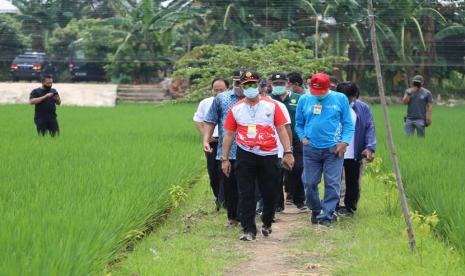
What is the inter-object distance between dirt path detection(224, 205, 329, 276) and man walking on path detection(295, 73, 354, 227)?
15.1 inches

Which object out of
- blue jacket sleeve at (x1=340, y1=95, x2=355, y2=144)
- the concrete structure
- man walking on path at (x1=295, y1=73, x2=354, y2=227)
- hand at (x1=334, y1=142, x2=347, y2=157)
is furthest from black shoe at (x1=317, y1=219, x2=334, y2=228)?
the concrete structure

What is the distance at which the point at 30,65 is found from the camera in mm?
35719

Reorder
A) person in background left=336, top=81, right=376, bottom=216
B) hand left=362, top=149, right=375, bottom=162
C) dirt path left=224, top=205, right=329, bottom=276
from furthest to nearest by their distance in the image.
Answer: person in background left=336, top=81, right=376, bottom=216
hand left=362, top=149, right=375, bottom=162
dirt path left=224, top=205, right=329, bottom=276

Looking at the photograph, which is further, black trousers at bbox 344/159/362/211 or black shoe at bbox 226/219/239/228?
black trousers at bbox 344/159/362/211

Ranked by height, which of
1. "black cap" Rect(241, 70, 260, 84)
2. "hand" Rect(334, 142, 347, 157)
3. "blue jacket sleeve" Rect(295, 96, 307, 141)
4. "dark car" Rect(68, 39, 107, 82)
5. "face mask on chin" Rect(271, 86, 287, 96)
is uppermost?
"black cap" Rect(241, 70, 260, 84)

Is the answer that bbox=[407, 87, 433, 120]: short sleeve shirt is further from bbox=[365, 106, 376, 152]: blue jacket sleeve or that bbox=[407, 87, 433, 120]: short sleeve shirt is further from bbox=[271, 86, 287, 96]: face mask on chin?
bbox=[271, 86, 287, 96]: face mask on chin

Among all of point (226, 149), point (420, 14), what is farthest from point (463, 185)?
point (420, 14)

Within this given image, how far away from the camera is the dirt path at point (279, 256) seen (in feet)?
19.1

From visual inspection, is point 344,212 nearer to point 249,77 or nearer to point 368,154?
point 368,154

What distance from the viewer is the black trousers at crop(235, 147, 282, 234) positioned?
710 cm

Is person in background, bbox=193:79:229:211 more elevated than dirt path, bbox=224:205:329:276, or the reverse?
person in background, bbox=193:79:229:211

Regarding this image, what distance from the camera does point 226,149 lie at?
7.26m

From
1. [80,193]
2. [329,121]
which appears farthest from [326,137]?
[80,193]

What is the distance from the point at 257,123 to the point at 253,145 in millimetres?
198
